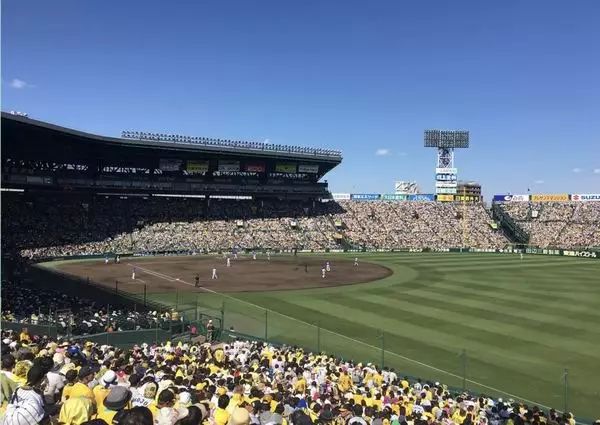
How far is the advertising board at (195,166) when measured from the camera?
88.3 meters

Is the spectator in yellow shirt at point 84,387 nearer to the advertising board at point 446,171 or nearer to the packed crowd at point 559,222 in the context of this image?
the packed crowd at point 559,222

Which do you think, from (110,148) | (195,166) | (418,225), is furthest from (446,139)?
(110,148)

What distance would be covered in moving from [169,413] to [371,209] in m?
101

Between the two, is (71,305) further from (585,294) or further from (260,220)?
(260,220)

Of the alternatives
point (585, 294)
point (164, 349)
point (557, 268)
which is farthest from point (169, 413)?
point (557, 268)

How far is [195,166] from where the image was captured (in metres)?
88.8

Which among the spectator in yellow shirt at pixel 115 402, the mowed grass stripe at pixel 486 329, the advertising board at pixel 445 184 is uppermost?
the advertising board at pixel 445 184

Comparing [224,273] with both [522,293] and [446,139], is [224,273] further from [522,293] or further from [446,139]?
[446,139]

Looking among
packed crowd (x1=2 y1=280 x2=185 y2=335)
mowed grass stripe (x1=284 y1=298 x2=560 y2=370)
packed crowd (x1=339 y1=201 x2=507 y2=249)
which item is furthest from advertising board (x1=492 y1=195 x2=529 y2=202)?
packed crowd (x1=2 y1=280 x2=185 y2=335)

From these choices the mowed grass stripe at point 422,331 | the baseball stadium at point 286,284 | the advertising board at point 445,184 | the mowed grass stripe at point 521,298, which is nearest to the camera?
the baseball stadium at point 286,284

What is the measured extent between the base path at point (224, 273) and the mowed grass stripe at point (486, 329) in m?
11.2

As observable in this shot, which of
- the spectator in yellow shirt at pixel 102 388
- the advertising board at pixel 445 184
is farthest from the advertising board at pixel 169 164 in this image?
the spectator in yellow shirt at pixel 102 388

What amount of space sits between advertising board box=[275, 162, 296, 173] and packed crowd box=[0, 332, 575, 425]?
76438 millimetres

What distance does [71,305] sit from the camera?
30.0 metres
